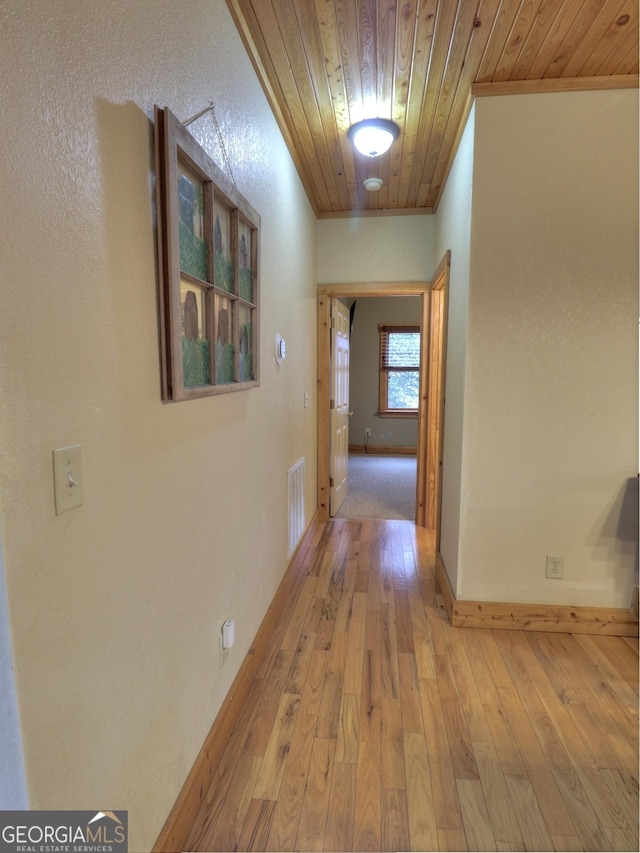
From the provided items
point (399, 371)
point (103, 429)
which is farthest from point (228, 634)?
point (399, 371)

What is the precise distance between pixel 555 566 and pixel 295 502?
60.7 inches

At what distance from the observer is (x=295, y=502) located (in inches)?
106

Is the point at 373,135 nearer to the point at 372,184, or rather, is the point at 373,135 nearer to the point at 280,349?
the point at 372,184

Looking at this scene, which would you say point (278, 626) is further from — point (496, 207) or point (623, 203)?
point (623, 203)

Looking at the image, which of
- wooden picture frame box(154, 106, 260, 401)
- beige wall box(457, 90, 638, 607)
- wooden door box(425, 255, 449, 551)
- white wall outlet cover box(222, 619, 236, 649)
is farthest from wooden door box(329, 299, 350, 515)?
white wall outlet cover box(222, 619, 236, 649)

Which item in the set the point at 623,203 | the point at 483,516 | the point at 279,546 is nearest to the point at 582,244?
the point at 623,203

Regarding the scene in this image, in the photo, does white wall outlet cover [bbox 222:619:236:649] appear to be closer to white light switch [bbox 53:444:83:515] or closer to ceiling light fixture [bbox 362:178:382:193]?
white light switch [bbox 53:444:83:515]

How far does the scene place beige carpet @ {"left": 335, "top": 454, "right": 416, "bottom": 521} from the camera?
13.1 feet

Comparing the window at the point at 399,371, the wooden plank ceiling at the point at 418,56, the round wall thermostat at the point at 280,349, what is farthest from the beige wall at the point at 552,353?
the window at the point at 399,371

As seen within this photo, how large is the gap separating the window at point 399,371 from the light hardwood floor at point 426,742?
15.7 ft

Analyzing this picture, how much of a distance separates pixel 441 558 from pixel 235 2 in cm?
294

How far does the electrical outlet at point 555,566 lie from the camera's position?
2.13 metres

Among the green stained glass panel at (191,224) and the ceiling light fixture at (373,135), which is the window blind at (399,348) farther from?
the green stained glass panel at (191,224)

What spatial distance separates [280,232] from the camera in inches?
89.4
